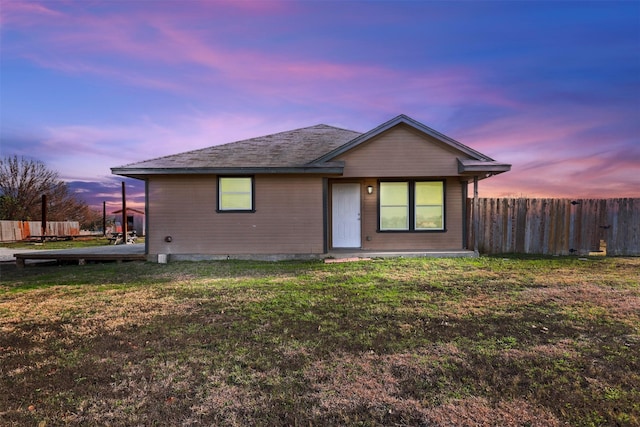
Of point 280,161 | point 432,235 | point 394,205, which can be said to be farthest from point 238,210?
point 432,235

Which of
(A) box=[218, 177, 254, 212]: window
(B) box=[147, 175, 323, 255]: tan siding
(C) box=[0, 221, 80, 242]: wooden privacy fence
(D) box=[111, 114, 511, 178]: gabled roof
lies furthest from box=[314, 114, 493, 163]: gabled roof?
(C) box=[0, 221, 80, 242]: wooden privacy fence

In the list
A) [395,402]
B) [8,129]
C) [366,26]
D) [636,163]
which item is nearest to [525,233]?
[636,163]

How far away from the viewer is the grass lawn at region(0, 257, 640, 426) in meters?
2.32

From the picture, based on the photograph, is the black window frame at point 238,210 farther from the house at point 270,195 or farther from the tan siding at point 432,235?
the tan siding at point 432,235

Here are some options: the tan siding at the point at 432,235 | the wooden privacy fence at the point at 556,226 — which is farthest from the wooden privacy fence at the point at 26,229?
the wooden privacy fence at the point at 556,226

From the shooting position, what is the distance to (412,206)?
35.0ft

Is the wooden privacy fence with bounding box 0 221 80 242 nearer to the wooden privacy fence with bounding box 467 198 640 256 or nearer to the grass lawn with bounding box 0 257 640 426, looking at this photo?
the grass lawn with bounding box 0 257 640 426

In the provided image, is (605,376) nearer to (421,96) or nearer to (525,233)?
(525,233)

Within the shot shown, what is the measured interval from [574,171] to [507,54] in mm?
→ 4974

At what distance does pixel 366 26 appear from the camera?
31.4 feet

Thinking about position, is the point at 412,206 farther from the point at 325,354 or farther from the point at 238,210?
the point at 325,354

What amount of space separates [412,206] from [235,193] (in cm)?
564

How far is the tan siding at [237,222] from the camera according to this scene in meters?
10.1

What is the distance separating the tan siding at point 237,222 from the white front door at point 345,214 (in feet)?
3.29
